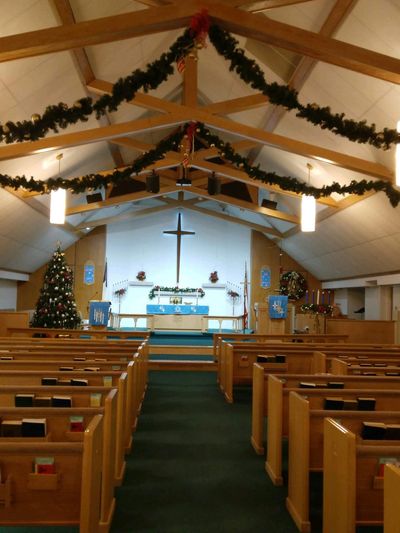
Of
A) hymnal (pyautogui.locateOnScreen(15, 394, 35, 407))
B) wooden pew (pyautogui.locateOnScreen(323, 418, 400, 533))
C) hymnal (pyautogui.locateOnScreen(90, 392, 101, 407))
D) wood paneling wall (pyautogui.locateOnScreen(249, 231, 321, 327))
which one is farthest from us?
wood paneling wall (pyautogui.locateOnScreen(249, 231, 321, 327))

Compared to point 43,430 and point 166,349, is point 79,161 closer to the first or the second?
point 166,349

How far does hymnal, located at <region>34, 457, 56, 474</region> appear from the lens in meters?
1.99

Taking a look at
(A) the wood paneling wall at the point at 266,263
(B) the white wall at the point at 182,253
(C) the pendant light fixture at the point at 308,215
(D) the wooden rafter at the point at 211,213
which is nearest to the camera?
(C) the pendant light fixture at the point at 308,215

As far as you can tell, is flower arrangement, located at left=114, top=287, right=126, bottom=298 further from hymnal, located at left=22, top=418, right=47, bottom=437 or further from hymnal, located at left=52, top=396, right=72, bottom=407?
hymnal, located at left=22, top=418, right=47, bottom=437

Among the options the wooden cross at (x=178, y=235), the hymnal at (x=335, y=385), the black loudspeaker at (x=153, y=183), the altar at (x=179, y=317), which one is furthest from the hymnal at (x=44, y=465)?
the wooden cross at (x=178, y=235)

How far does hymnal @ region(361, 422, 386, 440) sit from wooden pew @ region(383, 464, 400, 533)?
0.95 metres

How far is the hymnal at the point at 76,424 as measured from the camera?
254cm

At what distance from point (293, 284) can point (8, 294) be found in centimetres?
851

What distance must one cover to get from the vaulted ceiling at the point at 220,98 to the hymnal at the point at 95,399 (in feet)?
10.3

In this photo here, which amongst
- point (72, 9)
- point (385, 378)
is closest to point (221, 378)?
point (385, 378)

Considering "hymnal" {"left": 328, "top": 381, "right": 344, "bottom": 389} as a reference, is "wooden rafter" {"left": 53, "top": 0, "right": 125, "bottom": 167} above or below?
above

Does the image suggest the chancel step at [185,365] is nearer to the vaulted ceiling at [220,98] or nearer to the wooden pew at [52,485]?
the vaulted ceiling at [220,98]

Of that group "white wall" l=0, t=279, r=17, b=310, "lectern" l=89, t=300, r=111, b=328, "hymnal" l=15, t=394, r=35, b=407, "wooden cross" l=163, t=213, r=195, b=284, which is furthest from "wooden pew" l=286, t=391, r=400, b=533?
"wooden cross" l=163, t=213, r=195, b=284

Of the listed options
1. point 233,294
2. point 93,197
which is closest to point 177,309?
point 233,294
